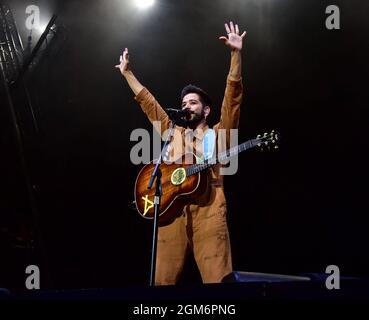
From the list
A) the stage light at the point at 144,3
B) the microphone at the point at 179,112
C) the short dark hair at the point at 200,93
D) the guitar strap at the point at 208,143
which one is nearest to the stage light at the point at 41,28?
the stage light at the point at 144,3

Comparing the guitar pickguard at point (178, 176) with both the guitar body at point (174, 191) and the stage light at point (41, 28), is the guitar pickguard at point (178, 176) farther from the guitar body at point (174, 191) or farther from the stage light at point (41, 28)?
the stage light at point (41, 28)

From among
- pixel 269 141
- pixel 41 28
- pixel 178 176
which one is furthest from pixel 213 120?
pixel 41 28

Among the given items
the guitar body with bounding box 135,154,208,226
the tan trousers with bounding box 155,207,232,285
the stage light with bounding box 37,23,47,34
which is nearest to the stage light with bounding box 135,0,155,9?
the stage light with bounding box 37,23,47,34

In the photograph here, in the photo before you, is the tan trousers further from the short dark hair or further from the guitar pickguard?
the short dark hair

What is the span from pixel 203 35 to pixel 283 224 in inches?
88.3

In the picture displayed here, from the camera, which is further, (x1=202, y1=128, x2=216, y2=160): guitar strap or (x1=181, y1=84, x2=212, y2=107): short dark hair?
(x1=181, y1=84, x2=212, y2=107): short dark hair

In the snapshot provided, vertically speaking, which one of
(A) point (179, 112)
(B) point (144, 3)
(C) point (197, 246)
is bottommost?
(C) point (197, 246)

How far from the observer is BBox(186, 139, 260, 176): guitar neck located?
3377 millimetres

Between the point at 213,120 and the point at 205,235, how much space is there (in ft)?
7.69

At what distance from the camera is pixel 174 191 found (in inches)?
137

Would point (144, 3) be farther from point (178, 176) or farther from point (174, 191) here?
point (174, 191)

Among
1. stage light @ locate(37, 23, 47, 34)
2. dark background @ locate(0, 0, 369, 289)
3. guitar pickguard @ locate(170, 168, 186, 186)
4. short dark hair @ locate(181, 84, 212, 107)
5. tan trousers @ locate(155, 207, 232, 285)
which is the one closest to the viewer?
tan trousers @ locate(155, 207, 232, 285)

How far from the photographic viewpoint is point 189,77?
5543 millimetres
